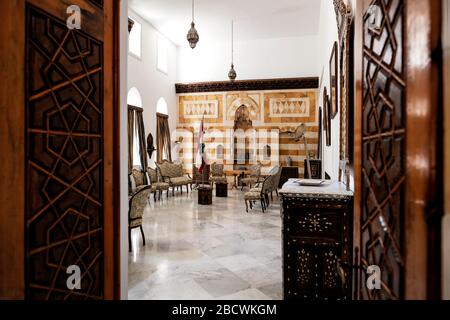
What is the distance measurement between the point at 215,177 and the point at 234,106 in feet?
10.7

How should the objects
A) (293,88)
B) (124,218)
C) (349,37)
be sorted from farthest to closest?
(293,88) → (349,37) → (124,218)

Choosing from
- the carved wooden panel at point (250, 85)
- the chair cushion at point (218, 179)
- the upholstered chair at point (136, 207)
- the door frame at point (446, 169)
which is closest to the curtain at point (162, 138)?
the carved wooden panel at point (250, 85)

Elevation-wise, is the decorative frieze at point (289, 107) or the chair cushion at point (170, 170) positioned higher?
the decorative frieze at point (289, 107)

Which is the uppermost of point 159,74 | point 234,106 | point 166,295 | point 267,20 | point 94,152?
point 267,20

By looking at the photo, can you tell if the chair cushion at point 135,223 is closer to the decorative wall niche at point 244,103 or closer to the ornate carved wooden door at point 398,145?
the ornate carved wooden door at point 398,145

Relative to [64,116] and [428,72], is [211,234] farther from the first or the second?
[428,72]

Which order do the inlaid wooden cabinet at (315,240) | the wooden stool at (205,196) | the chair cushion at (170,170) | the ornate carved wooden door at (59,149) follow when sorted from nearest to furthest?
the ornate carved wooden door at (59,149), the inlaid wooden cabinet at (315,240), the wooden stool at (205,196), the chair cushion at (170,170)

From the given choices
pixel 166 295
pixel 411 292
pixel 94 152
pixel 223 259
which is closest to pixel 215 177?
pixel 223 259

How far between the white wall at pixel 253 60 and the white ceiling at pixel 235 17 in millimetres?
333

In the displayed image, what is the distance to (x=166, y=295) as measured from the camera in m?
3.10

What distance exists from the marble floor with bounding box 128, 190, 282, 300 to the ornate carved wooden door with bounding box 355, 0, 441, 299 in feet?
6.92

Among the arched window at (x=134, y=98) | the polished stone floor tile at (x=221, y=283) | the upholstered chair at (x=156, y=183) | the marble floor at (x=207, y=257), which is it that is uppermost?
the arched window at (x=134, y=98)

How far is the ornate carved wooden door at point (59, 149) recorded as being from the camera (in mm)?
1242

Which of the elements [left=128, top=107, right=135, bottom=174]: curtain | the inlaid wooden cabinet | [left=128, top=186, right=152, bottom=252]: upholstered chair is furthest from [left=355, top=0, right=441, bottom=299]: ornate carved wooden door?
[left=128, top=107, right=135, bottom=174]: curtain
